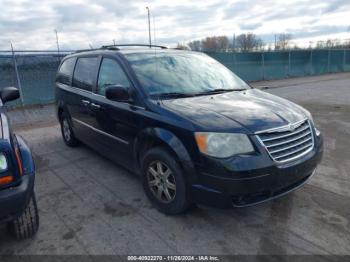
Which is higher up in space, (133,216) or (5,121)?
(5,121)

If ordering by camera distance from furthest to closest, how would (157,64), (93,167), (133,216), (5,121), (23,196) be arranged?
(93,167) → (157,64) → (133,216) → (5,121) → (23,196)

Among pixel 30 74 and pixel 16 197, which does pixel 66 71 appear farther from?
pixel 30 74

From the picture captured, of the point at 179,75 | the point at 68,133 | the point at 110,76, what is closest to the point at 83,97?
the point at 110,76

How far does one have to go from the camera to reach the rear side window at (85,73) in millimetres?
4332

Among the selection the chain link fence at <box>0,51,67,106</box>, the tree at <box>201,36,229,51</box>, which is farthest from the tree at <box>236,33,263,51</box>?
the chain link fence at <box>0,51,67,106</box>

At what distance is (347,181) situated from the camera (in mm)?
3900

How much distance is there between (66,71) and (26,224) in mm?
3288

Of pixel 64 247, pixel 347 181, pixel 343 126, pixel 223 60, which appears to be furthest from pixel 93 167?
pixel 223 60

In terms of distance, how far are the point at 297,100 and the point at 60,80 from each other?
27.9ft

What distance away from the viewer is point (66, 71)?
17.6 ft

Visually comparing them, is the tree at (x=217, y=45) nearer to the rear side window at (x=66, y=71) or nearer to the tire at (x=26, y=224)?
the rear side window at (x=66, y=71)

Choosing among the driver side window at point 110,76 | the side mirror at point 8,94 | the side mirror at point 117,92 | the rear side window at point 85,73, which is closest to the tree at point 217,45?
the rear side window at point 85,73

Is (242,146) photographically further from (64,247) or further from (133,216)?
(64,247)

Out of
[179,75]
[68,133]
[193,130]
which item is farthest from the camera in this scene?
[68,133]
